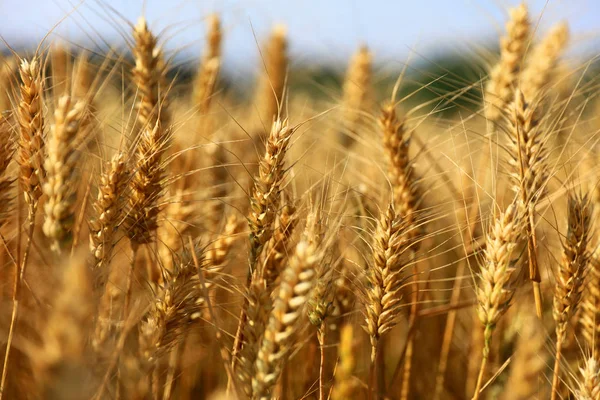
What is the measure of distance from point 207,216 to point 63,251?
4.27 feet

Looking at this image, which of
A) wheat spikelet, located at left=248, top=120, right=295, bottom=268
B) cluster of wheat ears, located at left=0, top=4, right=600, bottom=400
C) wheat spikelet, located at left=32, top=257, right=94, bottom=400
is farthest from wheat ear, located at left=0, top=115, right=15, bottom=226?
wheat spikelet, located at left=32, top=257, right=94, bottom=400

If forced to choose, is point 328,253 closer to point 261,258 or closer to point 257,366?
point 261,258

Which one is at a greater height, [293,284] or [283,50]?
[283,50]

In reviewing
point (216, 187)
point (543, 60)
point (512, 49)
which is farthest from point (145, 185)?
point (543, 60)

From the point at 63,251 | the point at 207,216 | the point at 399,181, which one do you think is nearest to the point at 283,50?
the point at 207,216

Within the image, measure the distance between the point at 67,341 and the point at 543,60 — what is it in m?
2.98

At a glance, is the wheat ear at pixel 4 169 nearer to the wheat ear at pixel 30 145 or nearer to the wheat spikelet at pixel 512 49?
the wheat ear at pixel 30 145

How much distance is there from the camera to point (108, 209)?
160 centimetres

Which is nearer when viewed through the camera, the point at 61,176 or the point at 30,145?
the point at 61,176

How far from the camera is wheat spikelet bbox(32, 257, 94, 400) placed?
91cm

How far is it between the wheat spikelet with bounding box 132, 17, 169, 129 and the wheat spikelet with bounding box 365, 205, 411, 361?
3.38 feet

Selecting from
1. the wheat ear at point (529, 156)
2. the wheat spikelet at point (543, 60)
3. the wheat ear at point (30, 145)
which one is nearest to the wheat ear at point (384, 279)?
the wheat ear at point (529, 156)

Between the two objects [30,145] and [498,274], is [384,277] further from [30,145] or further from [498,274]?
[30,145]

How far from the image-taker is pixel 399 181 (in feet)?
7.23
